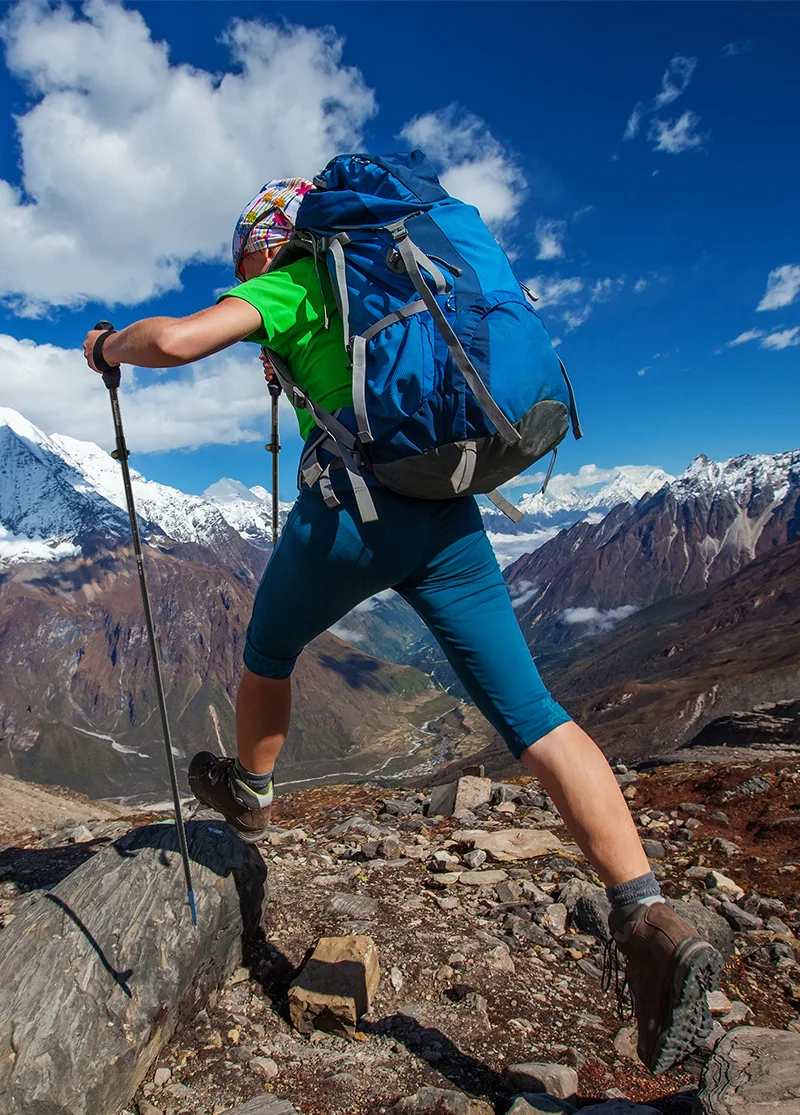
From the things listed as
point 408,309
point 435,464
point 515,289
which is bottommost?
point 435,464

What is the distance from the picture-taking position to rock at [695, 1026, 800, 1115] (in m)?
3.32

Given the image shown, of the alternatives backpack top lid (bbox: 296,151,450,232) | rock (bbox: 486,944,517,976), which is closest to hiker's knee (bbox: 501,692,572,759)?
rock (bbox: 486,944,517,976)

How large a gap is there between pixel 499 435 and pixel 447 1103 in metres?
3.60

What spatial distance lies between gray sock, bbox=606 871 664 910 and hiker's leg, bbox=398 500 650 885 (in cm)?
3

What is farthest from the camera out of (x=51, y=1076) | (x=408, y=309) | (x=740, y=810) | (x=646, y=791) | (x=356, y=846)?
(x=646, y=791)

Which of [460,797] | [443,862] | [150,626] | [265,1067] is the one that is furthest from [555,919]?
[460,797]

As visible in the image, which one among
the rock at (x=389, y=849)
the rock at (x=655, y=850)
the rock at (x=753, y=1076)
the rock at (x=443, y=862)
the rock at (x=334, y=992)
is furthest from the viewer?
the rock at (x=655, y=850)

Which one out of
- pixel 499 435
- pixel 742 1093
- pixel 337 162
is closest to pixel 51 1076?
pixel 742 1093

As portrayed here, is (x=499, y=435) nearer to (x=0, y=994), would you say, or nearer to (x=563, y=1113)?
(x=563, y=1113)

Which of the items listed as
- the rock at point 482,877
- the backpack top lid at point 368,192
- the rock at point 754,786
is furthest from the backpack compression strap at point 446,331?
the rock at point 754,786

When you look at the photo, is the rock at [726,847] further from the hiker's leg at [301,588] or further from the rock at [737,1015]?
the hiker's leg at [301,588]

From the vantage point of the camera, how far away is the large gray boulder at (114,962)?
394 centimetres

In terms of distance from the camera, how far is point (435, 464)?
342 centimetres

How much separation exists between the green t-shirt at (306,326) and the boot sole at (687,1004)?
3.22 meters
